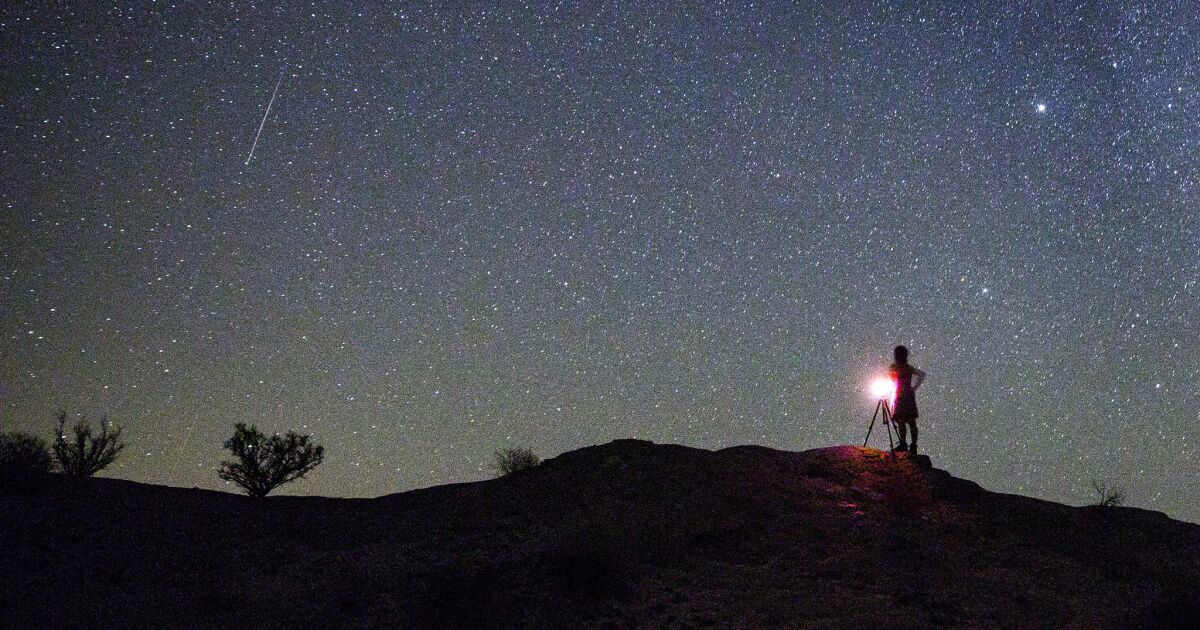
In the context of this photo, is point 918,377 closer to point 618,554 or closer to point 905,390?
point 905,390

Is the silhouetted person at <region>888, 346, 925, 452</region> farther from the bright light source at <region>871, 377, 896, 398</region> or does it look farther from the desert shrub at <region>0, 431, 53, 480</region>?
the desert shrub at <region>0, 431, 53, 480</region>

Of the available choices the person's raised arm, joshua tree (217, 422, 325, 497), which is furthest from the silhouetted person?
joshua tree (217, 422, 325, 497)

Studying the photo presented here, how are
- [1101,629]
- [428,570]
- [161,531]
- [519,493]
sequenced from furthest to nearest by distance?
1. [519,493]
2. [161,531]
3. [428,570]
4. [1101,629]

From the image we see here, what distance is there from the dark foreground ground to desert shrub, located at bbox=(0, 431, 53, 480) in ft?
2.36

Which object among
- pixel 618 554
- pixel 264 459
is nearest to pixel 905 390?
pixel 618 554

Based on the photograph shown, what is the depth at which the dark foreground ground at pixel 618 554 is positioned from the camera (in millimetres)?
8602

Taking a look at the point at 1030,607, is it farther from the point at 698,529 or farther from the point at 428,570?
the point at 428,570

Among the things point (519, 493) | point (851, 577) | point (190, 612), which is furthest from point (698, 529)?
point (190, 612)

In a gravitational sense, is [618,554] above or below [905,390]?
below

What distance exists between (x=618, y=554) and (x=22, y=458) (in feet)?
41.9

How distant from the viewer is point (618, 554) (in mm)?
9477

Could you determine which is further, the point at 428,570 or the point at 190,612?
Answer: the point at 428,570

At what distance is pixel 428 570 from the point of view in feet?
31.7

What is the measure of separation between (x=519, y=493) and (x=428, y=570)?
3.69m
